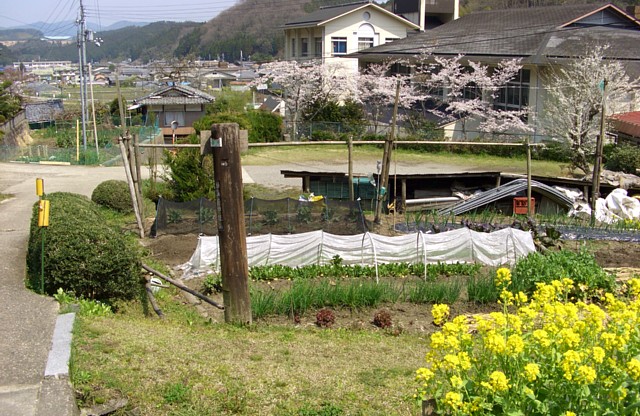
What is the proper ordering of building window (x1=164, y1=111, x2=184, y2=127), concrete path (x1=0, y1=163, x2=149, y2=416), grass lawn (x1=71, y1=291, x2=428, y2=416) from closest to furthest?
concrete path (x1=0, y1=163, x2=149, y2=416) → grass lawn (x1=71, y1=291, x2=428, y2=416) → building window (x1=164, y1=111, x2=184, y2=127)

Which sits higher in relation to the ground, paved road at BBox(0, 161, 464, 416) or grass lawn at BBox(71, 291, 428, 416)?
paved road at BBox(0, 161, 464, 416)

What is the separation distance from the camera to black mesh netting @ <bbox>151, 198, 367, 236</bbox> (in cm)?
1420

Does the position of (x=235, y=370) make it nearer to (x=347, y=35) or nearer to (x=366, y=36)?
(x=347, y=35)

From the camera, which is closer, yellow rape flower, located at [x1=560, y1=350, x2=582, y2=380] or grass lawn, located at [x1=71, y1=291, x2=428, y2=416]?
yellow rape flower, located at [x1=560, y1=350, x2=582, y2=380]

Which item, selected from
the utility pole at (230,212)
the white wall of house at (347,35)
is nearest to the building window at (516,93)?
the white wall of house at (347,35)

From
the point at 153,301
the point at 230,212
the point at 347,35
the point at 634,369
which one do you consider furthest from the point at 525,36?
the point at 634,369

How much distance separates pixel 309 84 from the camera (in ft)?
121

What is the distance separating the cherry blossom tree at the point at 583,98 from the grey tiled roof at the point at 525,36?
127 centimetres

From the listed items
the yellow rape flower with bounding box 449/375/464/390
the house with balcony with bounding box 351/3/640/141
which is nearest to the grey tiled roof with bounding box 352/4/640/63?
the house with balcony with bounding box 351/3/640/141

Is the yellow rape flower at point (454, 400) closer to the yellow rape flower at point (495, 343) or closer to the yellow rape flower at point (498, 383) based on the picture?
the yellow rape flower at point (498, 383)

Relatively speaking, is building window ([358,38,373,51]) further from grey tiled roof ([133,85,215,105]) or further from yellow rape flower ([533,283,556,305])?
yellow rape flower ([533,283,556,305])

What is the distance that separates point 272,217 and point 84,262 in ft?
20.5

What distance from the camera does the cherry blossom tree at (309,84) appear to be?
36312 mm

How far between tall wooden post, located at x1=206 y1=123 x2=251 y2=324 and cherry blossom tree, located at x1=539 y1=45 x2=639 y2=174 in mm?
18169
